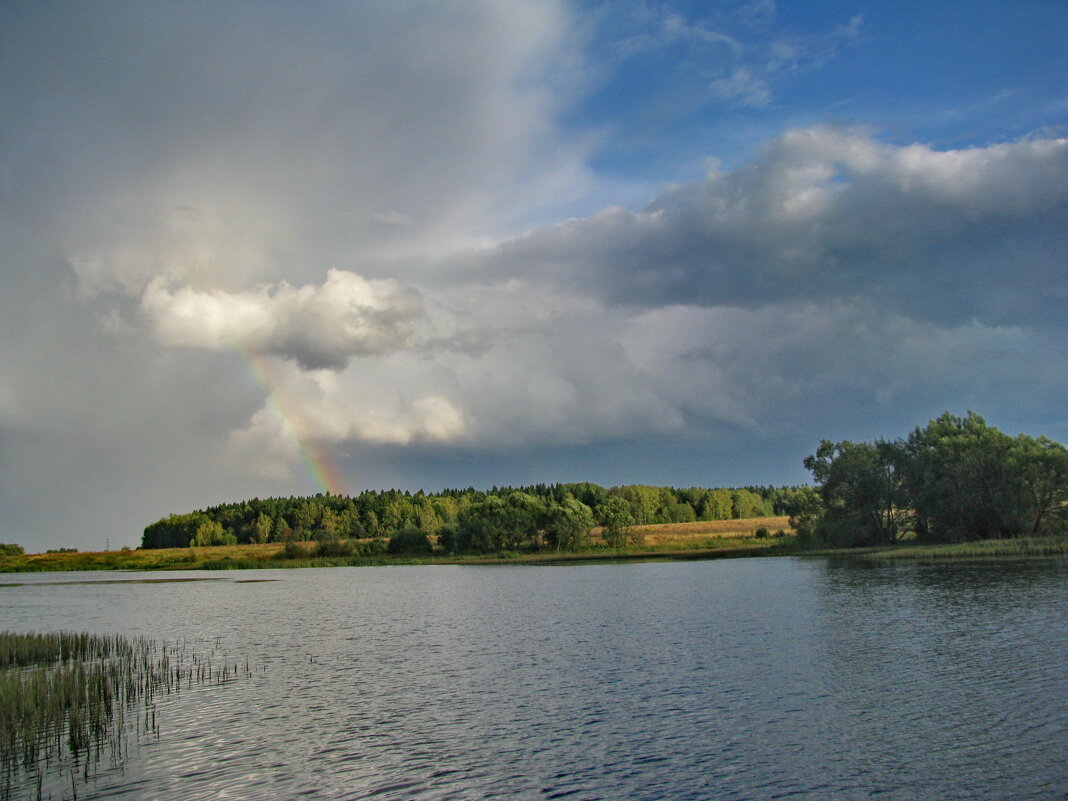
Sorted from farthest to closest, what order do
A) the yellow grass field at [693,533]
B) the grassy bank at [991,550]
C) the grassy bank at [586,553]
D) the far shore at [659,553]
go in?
the yellow grass field at [693,533] → the grassy bank at [586,553] → the far shore at [659,553] → the grassy bank at [991,550]

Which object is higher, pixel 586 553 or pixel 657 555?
pixel 586 553

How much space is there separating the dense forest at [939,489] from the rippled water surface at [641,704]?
1891 inches

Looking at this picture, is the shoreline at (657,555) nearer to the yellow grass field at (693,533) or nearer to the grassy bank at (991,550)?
the grassy bank at (991,550)

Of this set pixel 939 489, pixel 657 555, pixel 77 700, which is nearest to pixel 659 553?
pixel 657 555

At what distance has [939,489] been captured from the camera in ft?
351

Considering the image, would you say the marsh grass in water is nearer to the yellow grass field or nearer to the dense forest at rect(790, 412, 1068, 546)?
the dense forest at rect(790, 412, 1068, 546)

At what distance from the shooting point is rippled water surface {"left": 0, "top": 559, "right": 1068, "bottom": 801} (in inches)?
773

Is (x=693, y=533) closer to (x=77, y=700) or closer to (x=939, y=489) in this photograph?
(x=939, y=489)

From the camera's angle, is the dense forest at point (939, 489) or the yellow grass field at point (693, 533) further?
the yellow grass field at point (693, 533)

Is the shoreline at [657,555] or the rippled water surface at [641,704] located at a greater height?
the rippled water surface at [641,704]

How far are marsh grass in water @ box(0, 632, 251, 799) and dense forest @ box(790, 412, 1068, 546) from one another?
9753cm

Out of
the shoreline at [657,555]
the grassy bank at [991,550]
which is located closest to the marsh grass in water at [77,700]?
the shoreline at [657,555]

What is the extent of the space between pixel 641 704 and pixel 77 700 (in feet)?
65.4

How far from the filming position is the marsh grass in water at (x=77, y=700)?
21484mm
